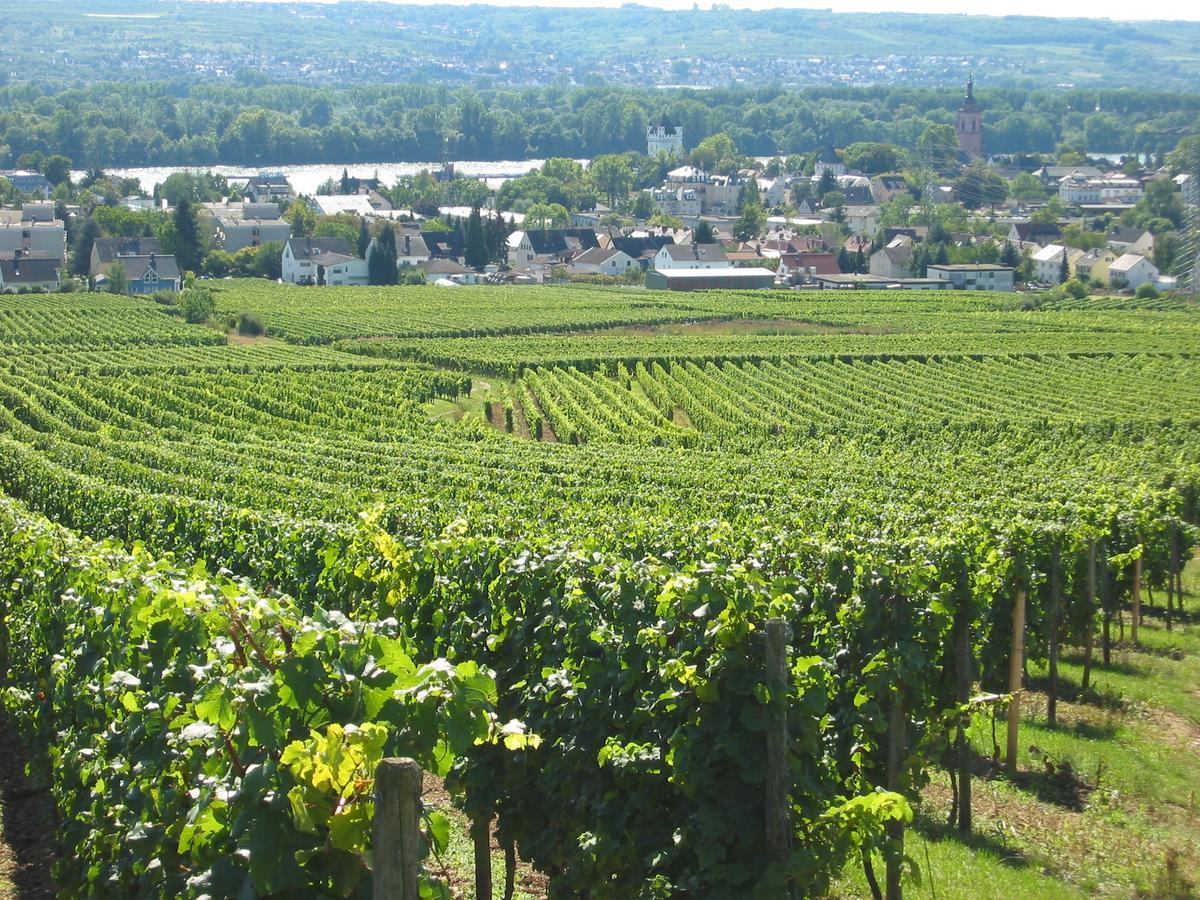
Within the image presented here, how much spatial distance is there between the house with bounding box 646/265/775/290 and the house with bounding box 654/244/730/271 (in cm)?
855

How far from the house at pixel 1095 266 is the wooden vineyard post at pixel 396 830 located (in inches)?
4635

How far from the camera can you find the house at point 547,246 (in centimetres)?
12625

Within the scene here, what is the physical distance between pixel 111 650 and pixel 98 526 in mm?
13530

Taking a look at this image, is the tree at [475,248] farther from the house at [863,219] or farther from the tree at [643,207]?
the house at [863,219]

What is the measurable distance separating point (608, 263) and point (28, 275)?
47759mm

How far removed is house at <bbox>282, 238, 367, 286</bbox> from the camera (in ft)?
349

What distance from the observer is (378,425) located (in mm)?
43406

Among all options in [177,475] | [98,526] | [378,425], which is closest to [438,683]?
[98,526]

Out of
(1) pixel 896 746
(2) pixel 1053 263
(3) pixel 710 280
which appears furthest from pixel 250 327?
(2) pixel 1053 263

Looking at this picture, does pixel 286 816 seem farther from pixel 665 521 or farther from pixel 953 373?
pixel 953 373

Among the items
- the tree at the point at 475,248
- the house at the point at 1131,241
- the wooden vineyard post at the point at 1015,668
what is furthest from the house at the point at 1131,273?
the wooden vineyard post at the point at 1015,668

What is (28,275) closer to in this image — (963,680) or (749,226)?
(749,226)

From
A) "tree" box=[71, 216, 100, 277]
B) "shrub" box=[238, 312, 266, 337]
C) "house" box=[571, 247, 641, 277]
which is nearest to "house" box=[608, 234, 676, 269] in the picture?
"house" box=[571, 247, 641, 277]

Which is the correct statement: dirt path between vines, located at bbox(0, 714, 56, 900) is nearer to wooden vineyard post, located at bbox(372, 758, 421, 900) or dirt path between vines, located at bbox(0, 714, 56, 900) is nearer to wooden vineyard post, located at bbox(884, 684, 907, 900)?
wooden vineyard post, located at bbox(372, 758, 421, 900)
